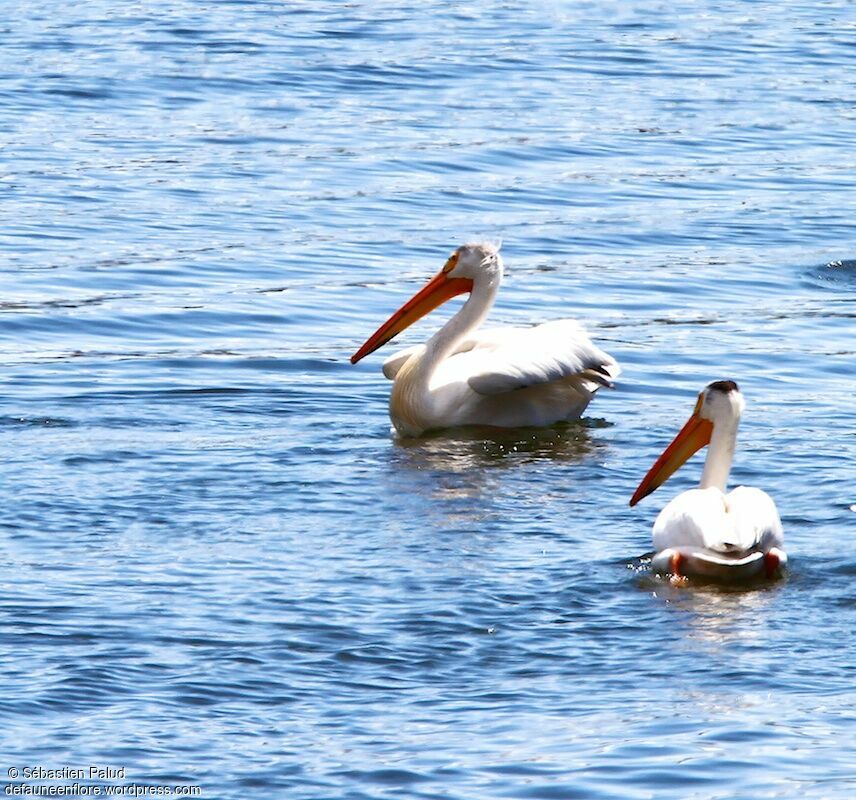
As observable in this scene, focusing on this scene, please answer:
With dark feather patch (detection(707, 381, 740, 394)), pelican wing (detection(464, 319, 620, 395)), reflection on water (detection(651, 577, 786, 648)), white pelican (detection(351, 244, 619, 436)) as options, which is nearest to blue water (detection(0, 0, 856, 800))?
reflection on water (detection(651, 577, 786, 648))

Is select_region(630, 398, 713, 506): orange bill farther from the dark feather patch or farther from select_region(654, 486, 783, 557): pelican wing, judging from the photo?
select_region(654, 486, 783, 557): pelican wing

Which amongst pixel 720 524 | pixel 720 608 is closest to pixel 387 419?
pixel 720 524

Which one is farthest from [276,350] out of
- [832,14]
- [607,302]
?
[832,14]

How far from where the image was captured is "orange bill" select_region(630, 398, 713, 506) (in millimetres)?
7996

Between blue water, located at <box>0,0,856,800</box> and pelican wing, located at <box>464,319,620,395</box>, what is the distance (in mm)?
277

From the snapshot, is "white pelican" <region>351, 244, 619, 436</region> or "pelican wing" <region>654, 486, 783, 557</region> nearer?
"pelican wing" <region>654, 486, 783, 557</region>

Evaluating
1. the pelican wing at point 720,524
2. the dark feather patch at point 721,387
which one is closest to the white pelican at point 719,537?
the pelican wing at point 720,524

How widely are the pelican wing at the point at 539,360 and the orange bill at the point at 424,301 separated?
0.44 metres

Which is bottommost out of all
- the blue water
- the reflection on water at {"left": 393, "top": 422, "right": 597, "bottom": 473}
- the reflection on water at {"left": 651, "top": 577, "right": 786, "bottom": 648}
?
the reflection on water at {"left": 393, "top": 422, "right": 597, "bottom": 473}

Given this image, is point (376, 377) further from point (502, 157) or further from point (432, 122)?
point (432, 122)

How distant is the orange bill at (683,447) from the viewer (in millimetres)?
7996

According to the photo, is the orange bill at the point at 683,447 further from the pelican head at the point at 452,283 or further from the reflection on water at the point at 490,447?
the pelican head at the point at 452,283

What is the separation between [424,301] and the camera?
1035 centimetres

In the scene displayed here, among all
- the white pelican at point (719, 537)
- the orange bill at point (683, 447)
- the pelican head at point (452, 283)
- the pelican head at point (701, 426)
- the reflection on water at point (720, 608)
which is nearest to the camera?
the reflection on water at point (720, 608)
